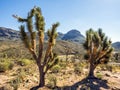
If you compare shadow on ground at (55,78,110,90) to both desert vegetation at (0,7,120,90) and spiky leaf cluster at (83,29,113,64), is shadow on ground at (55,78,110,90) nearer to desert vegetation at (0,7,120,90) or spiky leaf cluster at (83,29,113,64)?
desert vegetation at (0,7,120,90)

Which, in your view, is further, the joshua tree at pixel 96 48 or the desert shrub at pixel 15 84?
the joshua tree at pixel 96 48

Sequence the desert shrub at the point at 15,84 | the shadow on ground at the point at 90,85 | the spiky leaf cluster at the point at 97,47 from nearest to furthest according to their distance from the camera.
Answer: the desert shrub at the point at 15,84 < the shadow on ground at the point at 90,85 < the spiky leaf cluster at the point at 97,47

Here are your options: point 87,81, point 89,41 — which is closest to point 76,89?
point 87,81

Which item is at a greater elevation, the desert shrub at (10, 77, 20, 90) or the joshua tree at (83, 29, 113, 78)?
the joshua tree at (83, 29, 113, 78)

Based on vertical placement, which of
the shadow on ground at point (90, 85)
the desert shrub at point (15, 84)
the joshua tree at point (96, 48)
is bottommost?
the shadow on ground at point (90, 85)

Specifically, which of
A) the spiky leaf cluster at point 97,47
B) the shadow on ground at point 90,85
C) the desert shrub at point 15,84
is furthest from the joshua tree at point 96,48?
the desert shrub at point 15,84

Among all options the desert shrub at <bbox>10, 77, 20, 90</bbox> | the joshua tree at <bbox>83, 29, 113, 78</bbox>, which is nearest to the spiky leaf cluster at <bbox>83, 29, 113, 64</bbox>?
the joshua tree at <bbox>83, 29, 113, 78</bbox>

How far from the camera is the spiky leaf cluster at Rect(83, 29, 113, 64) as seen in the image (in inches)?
739

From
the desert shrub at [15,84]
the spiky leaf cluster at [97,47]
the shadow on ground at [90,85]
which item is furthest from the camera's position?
the spiky leaf cluster at [97,47]

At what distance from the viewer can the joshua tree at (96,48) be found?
18797 millimetres

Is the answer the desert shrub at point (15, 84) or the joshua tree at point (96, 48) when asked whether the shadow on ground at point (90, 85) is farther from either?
the desert shrub at point (15, 84)

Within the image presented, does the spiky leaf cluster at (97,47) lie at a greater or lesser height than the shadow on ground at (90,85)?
greater

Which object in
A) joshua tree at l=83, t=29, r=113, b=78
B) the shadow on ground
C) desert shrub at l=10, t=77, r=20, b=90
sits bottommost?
the shadow on ground

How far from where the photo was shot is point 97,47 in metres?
18.8
